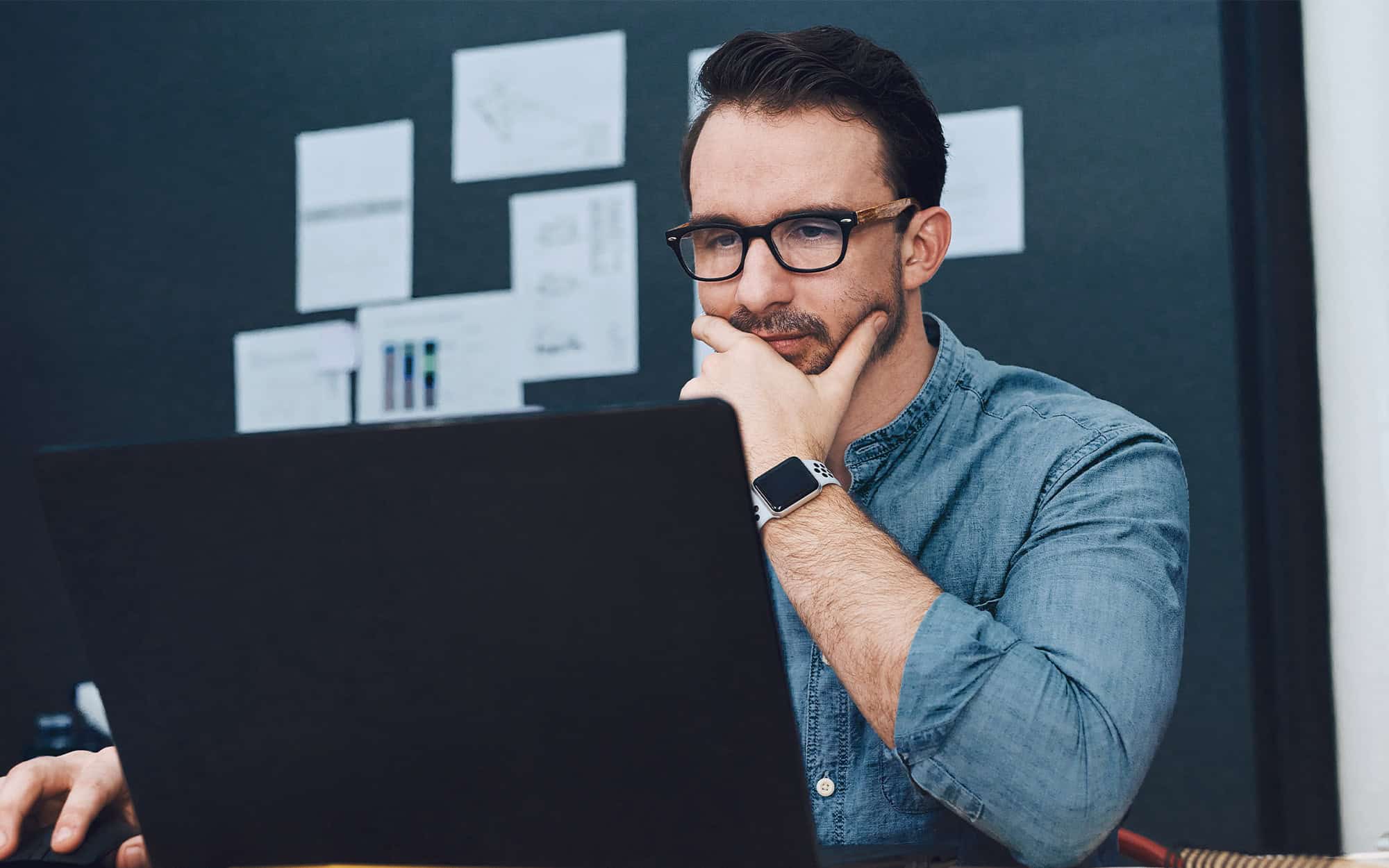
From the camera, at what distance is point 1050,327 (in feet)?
6.16

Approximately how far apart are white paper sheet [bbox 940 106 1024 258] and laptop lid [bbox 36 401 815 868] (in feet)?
4.68

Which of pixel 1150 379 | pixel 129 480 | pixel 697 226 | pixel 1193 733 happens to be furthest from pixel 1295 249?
pixel 129 480

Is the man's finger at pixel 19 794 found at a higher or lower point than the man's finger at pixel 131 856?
higher

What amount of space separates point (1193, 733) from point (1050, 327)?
641 mm

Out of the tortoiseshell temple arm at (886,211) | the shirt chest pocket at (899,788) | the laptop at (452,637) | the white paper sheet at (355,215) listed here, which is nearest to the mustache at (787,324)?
the tortoiseshell temple arm at (886,211)

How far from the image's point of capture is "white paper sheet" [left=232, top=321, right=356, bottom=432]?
2.24m

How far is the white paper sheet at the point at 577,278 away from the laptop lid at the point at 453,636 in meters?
1.47

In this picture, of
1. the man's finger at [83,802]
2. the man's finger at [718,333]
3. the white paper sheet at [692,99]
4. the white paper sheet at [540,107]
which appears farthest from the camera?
the white paper sheet at [540,107]

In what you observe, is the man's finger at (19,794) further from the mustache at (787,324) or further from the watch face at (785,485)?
the mustache at (787,324)

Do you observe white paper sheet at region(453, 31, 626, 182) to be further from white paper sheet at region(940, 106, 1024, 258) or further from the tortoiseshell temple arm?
the tortoiseshell temple arm

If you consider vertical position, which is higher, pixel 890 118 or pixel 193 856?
pixel 890 118

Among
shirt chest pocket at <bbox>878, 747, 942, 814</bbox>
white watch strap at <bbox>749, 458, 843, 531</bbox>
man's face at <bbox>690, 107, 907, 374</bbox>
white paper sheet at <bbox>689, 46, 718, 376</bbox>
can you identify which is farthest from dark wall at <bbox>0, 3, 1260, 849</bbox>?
white watch strap at <bbox>749, 458, 843, 531</bbox>

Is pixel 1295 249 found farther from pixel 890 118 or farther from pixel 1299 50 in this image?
pixel 890 118

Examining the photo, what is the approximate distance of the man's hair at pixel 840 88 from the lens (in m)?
1.30
